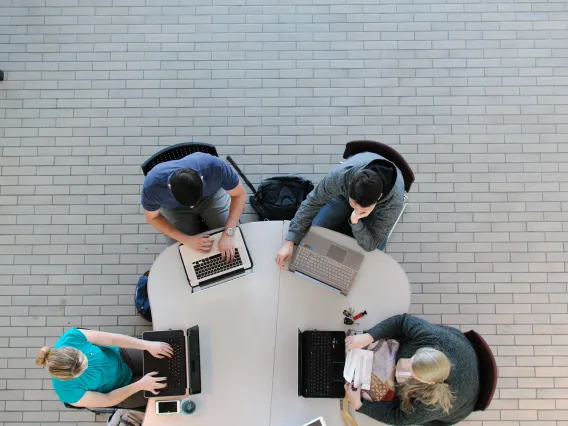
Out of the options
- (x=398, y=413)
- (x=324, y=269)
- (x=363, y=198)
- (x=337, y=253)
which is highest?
(x=363, y=198)

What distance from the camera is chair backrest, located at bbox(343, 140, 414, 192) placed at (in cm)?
328

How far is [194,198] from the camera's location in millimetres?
2828

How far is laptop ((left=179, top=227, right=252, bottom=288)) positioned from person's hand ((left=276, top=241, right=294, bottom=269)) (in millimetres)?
189

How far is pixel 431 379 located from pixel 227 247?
142cm

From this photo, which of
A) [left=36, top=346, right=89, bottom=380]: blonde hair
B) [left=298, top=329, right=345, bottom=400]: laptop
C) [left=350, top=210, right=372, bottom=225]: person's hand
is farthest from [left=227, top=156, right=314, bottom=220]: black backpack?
[left=36, top=346, right=89, bottom=380]: blonde hair

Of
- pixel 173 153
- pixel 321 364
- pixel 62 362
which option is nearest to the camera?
pixel 62 362

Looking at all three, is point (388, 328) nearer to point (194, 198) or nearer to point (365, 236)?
point (365, 236)

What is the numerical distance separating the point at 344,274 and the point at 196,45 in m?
2.58

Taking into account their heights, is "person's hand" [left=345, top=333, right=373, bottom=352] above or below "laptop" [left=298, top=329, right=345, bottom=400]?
above

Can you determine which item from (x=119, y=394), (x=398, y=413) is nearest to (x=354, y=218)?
(x=398, y=413)

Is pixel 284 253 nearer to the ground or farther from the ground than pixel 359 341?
farther from the ground

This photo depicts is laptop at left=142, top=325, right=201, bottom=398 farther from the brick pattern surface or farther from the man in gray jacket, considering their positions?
the brick pattern surface

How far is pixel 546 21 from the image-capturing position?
4523 millimetres

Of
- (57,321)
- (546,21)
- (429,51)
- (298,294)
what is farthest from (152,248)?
(546,21)
